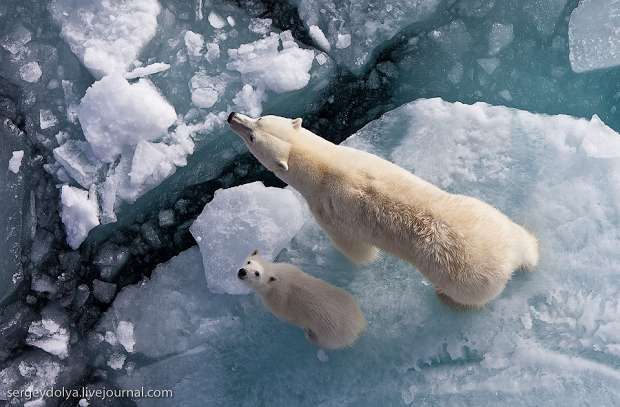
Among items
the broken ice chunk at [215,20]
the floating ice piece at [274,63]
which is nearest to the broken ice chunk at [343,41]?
the floating ice piece at [274,63]

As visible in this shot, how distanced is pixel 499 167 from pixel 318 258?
1.12m

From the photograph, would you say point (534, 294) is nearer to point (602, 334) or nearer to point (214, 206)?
point (602, 334)

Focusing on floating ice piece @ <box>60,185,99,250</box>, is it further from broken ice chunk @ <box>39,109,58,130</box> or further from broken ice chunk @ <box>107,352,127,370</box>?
broken ice chunk @ <box>107,352,127,370</box>

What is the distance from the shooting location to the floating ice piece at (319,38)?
3.71 m

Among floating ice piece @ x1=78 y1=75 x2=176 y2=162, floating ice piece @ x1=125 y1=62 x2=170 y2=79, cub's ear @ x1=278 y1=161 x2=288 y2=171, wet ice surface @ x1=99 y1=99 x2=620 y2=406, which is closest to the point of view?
cub's ear @ x1=278 y1=161 x2=288 y2=171

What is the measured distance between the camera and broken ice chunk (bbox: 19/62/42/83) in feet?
12.0

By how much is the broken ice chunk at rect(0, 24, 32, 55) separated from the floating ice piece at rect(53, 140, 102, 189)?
0.62 m

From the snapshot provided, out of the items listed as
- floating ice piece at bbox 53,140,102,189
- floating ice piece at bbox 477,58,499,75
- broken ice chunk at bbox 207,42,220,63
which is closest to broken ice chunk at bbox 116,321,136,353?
floating ice piece at bbox 53,140,102,189

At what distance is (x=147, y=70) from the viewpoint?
3.58m

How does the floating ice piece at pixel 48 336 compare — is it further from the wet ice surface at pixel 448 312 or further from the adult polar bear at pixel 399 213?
the adult polar bear at pixel 399 213

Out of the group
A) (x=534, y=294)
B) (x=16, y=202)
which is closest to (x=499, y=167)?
(x=534, y=294)

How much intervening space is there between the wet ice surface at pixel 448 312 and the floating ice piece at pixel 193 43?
1.00 metres

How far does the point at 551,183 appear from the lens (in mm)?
3529

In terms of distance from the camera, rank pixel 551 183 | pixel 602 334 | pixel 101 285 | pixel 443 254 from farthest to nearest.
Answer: pixel 101 285 < pixel 551 183 < pixel 602 334 < pixel 443 254
